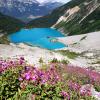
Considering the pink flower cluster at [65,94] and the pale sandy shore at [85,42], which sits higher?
the pale sandy shore at [85,42]

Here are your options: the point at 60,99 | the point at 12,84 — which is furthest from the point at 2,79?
the point at 60,99

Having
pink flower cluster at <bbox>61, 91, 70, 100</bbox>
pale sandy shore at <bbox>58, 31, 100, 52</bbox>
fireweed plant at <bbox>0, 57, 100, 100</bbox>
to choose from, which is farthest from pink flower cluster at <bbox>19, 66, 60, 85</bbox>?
pale sandy shore at <bbox>58, 31, 100, 52</bbox>

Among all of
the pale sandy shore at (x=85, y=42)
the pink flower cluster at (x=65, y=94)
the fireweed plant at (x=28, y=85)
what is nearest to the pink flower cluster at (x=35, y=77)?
the fireweed plant at (x=28, y=85)

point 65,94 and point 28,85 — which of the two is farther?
point 65,94

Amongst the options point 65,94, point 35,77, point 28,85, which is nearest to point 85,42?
point 65,94

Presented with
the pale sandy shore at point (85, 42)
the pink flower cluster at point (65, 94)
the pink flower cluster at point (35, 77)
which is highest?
the pale sandy shore at point (85, 42)

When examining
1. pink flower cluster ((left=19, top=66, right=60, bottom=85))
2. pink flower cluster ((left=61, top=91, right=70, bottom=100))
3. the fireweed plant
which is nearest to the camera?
the fireweed plant

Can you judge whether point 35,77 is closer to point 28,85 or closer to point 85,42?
point 28,85

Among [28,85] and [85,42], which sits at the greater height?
[85,42]

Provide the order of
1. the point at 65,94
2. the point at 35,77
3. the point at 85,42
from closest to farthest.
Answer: the point at 35,77 < the point at 65,94 < the point at 85,42

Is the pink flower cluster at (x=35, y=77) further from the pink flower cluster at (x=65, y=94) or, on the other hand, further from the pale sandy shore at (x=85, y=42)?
the pale sandy shore at (x=85, y=42)

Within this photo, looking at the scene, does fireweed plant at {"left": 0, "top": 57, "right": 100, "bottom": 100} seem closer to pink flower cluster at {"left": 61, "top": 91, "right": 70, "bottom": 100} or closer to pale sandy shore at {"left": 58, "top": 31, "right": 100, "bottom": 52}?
pink flower cluster at {"left": 61, "top": 91, "right": 70, "bottom": 100}

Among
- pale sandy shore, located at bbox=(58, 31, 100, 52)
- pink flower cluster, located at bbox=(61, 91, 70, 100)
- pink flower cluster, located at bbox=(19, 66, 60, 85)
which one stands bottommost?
pink flower cluster, located at bbox=(61, 91, 70, 100)
